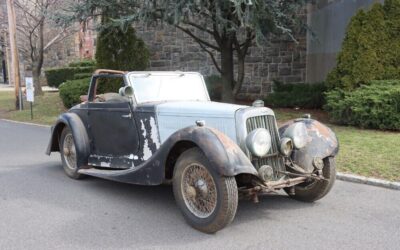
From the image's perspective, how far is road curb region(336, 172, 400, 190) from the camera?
21.3 ft

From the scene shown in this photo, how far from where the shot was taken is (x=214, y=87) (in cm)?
1703

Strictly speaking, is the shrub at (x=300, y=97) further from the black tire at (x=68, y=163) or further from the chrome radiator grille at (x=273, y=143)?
the chrome radiator grille at (x=273, y=143)

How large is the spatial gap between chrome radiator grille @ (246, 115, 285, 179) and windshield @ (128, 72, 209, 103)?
1.45m

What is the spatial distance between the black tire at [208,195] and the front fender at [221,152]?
5.2 inches

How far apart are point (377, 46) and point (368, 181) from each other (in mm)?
5565

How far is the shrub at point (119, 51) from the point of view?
16406mm

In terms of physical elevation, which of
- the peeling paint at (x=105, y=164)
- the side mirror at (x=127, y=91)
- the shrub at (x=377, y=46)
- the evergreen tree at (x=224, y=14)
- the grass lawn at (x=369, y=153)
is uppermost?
→ the evergreen tree at (x=224, y=14)

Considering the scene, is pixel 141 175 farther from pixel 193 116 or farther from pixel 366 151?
pixel 366 151

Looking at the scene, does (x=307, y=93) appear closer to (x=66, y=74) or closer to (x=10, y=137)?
(x=10, y=137)

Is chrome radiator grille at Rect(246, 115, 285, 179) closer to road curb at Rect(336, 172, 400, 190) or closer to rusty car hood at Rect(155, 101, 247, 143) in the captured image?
rusty car hood at Rect(155, 101, 247, 143)

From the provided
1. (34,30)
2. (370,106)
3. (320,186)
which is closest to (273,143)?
(320,186)

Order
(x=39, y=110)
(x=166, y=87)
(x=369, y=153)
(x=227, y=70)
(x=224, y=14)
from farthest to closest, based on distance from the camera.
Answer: (x=39, y=110) → (x=227, y=70) → (x=224, y=14) → (x=369, y=153) → (x=166, y=87)

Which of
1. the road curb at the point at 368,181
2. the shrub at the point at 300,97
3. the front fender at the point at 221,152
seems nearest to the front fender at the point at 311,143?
the front fender at the point at 221,152

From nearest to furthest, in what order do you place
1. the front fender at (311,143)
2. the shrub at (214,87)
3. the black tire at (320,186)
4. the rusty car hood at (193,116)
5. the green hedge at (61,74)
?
the rusty car hood at (193,116)
the front fender at (311,143)
the black tire at (320,186)
the shrub at (214,87)
the green hedge at (61,74)
